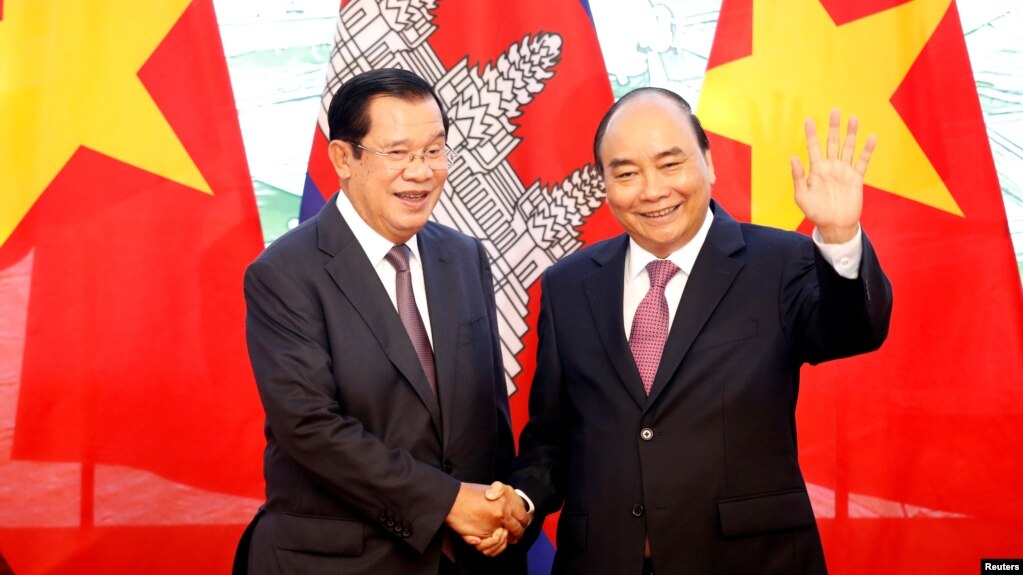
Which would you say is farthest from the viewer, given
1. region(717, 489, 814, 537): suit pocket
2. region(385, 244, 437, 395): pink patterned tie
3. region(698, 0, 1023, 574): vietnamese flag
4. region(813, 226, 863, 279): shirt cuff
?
region(698, 0, 1023, 574): vietnamese flag

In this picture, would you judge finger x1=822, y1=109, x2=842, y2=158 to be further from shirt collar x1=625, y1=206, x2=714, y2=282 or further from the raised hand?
shirt collar x1=625, y1=206, x2=714, y2=282

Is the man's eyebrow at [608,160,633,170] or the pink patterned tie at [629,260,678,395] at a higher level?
the man's eyebrow at [608,160,633,170]

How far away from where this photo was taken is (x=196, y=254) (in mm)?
3068

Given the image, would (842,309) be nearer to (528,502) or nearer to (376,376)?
(528,502)

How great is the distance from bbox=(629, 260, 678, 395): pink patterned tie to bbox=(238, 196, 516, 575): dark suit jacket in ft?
1.14

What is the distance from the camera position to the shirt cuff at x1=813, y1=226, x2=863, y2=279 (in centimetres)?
165

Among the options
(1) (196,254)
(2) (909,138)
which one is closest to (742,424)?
(2) (909,138)

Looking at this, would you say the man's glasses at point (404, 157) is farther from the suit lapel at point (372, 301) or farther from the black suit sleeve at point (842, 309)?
the black suit sleeve at point (842, 309)

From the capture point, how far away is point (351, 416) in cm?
193

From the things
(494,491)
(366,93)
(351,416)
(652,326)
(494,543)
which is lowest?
(494,543)

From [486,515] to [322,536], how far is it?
12.5 inches

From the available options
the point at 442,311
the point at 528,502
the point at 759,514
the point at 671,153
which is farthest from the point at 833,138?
the point at 528,502

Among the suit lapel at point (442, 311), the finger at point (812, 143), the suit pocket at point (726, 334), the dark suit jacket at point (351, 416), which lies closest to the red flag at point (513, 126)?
the suit lapel at point (442, 311)

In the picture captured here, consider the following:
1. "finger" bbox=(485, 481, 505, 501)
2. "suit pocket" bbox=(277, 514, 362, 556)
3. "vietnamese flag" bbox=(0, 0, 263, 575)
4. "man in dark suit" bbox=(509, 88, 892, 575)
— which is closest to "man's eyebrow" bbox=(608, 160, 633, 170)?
"man in dark suit" bbox=(509, 88, 892, 575)
